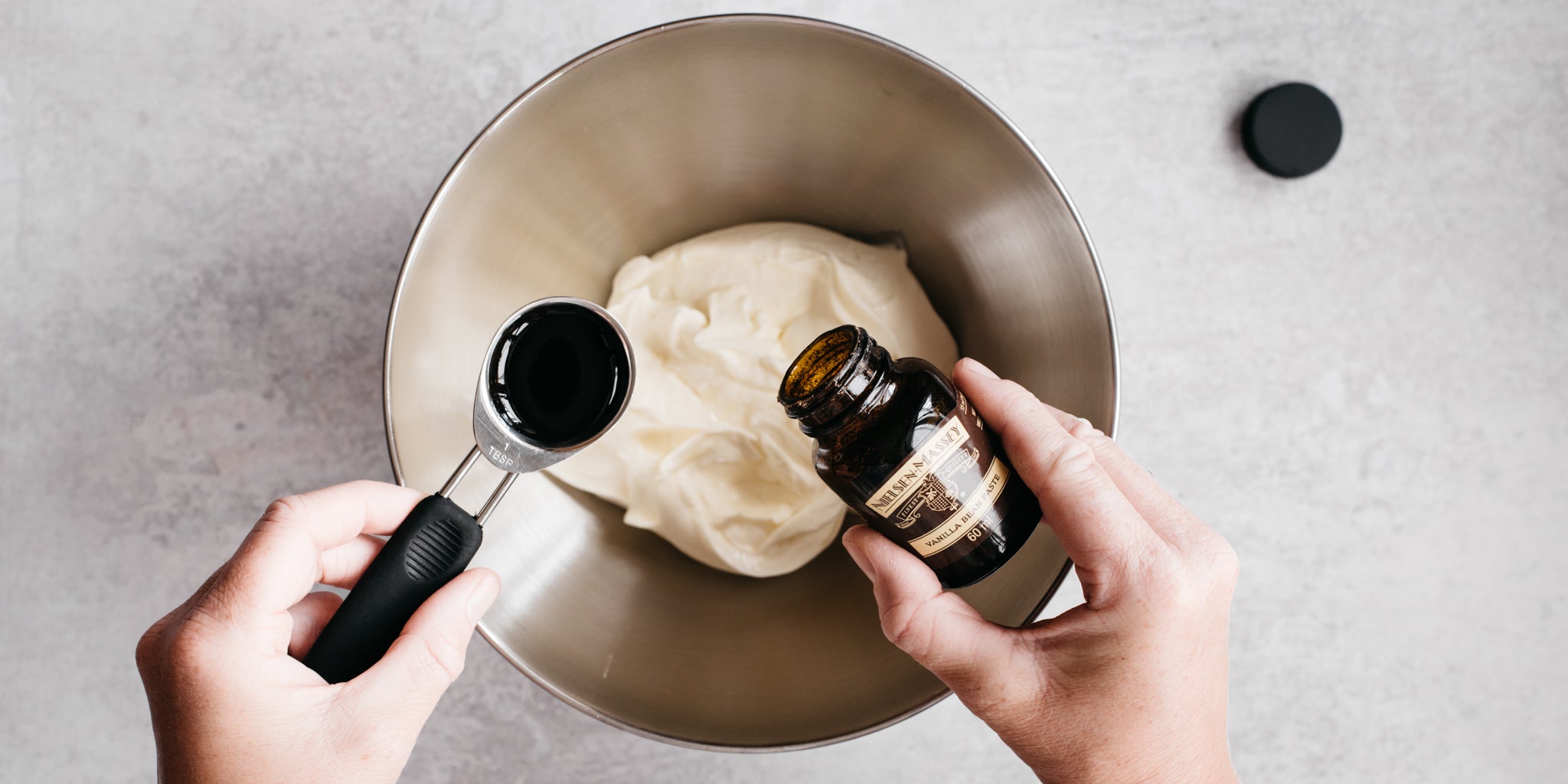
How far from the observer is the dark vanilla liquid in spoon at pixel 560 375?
3.56ft

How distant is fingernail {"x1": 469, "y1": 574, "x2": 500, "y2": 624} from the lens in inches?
35.6

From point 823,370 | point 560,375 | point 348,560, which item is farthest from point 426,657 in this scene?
point 823,370

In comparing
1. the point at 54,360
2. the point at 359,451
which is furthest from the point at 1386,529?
the point at 54,360

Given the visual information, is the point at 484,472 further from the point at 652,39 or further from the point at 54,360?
the point at 54,360

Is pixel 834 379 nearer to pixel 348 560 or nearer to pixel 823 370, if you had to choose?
pixel 823 370

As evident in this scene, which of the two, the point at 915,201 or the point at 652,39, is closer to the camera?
the point at 652,39

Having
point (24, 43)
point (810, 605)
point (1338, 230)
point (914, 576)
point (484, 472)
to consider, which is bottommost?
point (810, 605)

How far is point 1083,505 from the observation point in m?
0.83

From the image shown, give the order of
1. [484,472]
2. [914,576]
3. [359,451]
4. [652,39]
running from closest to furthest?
1. [914,576]
2. [652,39]
3. [484,472]
4. [359,451]

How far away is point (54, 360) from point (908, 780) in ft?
4.84

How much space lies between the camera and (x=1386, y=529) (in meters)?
1.37

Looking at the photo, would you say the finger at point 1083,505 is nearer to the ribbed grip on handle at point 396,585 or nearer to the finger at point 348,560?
the ribbed grip on handle at point 396,585

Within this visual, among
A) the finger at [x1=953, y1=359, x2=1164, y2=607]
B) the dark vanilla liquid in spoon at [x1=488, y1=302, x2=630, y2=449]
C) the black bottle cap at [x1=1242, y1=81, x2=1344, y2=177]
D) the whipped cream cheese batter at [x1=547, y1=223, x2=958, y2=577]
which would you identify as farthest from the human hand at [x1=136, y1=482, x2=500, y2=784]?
the black bottle cap at [x1=1242, y1=81, x2=1344, y2=177]

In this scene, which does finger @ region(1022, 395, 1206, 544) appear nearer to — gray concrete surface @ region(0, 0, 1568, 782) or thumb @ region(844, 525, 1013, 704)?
thumb @ region(844, 525, 1013, 704)
